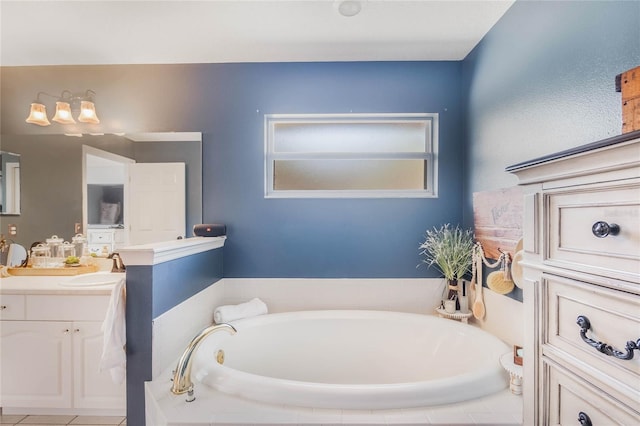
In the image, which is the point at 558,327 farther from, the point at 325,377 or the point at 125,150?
the point at 125,150

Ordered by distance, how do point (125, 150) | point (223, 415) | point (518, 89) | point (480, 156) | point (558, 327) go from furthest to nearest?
point (125, 150)
point (480, 156)
point (518, 89)
point (223, 415)
point (558, 327)

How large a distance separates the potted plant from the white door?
1922mm

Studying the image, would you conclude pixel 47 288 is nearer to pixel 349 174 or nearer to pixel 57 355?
pixel 57 355

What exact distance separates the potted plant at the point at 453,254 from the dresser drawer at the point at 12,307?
2.66 meters

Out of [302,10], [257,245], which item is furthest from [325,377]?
[302,10]

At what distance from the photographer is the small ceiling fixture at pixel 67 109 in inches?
92.2

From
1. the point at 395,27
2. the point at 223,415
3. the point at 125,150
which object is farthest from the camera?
the point at 125,150

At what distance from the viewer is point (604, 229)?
2.04 ft

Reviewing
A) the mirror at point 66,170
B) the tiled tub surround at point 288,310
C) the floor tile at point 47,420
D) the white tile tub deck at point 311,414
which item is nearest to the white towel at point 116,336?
the tiled tub surround at point 288,310

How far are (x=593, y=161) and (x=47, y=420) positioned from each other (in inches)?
111

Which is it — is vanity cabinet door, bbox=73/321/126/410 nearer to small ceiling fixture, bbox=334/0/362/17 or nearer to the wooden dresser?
the wooden dresser

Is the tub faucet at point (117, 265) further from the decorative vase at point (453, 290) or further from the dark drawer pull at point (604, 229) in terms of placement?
the dark drawer pull at point (604, 229)

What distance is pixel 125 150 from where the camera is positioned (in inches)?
93.8

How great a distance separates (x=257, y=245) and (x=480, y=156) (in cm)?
176
